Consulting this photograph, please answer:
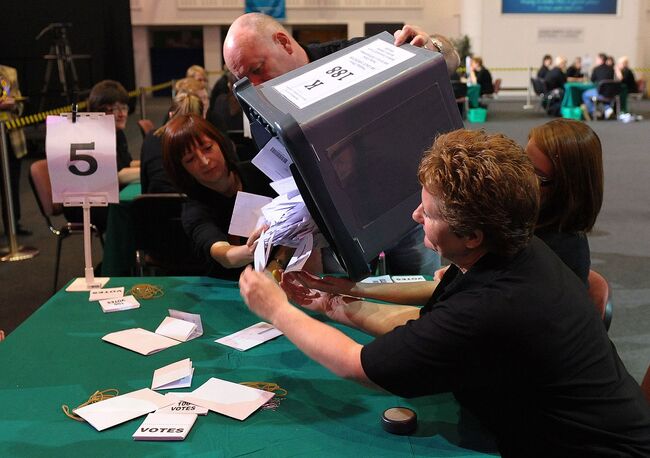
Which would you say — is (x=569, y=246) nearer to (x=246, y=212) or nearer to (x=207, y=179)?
(x=246, y=212)

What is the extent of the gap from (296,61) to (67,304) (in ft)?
3.27

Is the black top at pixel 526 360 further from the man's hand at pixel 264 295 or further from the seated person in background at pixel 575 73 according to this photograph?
the seated person in background at pixel 575 73

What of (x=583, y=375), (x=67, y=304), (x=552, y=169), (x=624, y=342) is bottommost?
(x=624, y=342)

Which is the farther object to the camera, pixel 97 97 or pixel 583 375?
pixel 97 97

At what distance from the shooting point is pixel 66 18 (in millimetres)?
13367

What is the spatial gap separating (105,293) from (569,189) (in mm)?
1449

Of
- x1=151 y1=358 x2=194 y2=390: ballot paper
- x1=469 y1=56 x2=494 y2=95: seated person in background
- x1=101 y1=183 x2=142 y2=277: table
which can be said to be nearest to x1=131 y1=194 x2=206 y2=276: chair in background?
x1=101 y1=183 x2=142 y2=277: table

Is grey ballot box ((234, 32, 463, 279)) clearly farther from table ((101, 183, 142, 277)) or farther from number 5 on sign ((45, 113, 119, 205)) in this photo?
table ((101, 183, 142, 277))

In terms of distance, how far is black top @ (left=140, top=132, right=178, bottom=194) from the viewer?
3.66 meters

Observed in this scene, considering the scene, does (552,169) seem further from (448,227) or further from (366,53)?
(448,227)

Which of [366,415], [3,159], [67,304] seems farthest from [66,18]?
[366,415]

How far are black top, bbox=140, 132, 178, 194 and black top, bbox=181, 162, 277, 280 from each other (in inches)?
52.0

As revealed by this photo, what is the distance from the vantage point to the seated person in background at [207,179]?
89.7 inches

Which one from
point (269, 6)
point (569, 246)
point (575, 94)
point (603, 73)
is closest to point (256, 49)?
point (569, 246)
